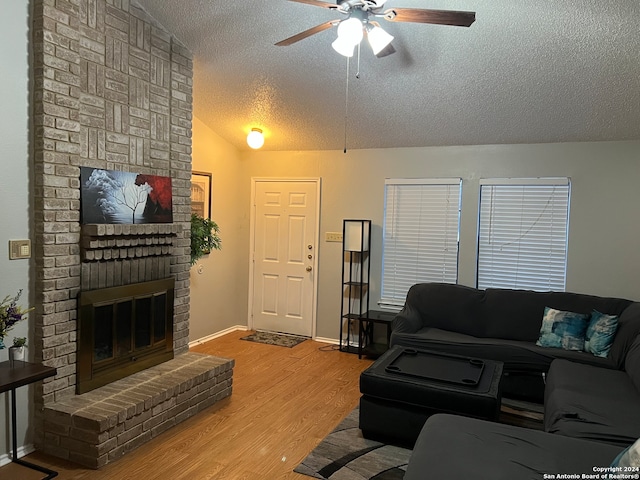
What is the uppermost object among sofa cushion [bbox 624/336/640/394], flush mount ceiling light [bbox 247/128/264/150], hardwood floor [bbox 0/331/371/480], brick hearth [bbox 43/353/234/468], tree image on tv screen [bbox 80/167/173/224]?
flush mount ceiling light [bbox 247/128/264/150]

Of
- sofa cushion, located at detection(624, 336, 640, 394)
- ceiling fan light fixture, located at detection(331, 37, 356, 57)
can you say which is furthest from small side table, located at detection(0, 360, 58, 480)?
sofa cushion, located at detection(624, 336, 640, 394)

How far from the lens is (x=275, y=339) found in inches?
226

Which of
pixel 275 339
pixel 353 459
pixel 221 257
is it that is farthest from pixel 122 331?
pixel 275 339

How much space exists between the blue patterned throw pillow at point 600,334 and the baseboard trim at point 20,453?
4053mm

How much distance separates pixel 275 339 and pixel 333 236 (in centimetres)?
140

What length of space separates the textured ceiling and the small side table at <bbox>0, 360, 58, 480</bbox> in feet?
8.41

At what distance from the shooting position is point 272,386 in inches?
168

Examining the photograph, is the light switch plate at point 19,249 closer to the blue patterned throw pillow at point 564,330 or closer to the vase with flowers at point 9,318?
the vase with flowers at point 9,318

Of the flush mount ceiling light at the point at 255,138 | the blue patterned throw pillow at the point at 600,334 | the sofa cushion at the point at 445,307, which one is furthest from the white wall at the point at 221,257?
the blue patterned throw pillow at the point at 600,334

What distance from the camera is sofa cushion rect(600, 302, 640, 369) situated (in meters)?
3.64

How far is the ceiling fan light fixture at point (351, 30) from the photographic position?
2.55 meters

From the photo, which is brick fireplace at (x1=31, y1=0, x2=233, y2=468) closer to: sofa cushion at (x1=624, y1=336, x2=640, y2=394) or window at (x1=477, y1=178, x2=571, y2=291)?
window at (x1=477, y1=178, x2=571, y2=291)

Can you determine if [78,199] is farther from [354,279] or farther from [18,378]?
[354,279]

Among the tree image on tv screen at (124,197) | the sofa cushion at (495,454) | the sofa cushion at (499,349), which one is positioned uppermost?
the tree image on tv screen at (124,197)
